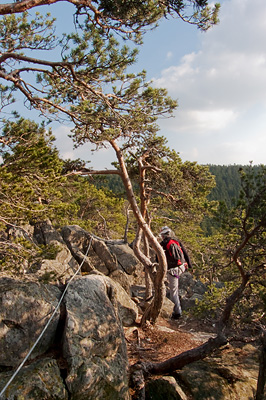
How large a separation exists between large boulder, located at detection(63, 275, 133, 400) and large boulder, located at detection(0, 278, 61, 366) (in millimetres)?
352

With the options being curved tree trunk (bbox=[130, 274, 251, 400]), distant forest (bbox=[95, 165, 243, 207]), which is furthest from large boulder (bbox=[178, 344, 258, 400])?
distant forest (bbox=[95, 165, 243, 207])

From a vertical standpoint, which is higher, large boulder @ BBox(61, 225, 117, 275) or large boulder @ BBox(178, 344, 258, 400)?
large boulder @ BBox(61, 225, 117, 275)

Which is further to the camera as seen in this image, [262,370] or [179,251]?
[179,251]

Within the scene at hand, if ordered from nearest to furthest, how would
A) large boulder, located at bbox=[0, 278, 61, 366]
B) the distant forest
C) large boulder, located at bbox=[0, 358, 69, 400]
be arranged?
1. large boulder, located at bbox=[0, 358, 69, 400]
2. large boulder, located at bbox=[0, 278, 61, 366]
3. the distant forest

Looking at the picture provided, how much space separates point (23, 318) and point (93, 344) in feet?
4.35

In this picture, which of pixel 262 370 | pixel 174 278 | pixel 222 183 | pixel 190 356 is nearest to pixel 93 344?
pixel 190 356

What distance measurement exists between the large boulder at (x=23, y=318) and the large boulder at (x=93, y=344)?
1.15 feet

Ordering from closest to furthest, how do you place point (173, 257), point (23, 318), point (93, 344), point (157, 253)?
point (23, 318) < point (93, 344) < point (157, 253) < point (173, 257)

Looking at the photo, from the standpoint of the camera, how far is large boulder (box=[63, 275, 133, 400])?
439 cm

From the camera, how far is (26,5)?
4492 mm

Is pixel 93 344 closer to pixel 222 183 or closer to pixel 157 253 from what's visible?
pixel 157 253

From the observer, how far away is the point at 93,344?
4.91 m

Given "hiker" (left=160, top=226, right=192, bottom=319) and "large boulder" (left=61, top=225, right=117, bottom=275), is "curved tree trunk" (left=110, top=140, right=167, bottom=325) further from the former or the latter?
"large boulder" (left=61, top=225, right=117, bottom=275)

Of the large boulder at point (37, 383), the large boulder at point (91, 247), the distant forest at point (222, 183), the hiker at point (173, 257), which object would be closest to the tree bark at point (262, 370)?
the large boulder at point (37, 383)
